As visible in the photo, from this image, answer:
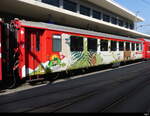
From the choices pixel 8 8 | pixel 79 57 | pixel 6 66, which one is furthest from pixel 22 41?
pixel 8 8

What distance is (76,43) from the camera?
11797 mm

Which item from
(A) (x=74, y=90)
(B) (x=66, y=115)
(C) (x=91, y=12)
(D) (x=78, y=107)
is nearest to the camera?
(B) (x=66, y=115)

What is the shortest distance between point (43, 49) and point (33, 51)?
1.97 feet

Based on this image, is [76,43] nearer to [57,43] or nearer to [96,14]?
[57,43]

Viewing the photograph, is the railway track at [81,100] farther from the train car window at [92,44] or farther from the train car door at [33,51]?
the train car window at [92,44]

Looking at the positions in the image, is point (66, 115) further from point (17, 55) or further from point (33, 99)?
point (17, 55)

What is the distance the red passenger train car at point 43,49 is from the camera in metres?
8.59

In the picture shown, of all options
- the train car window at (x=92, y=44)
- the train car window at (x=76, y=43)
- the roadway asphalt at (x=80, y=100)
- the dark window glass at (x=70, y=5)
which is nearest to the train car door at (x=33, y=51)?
the roadway asphalt at (x=80, y=100)

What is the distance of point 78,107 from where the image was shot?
5.73 metres

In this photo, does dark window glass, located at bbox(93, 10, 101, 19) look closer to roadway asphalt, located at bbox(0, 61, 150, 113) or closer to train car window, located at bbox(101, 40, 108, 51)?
train car window, located at bbox(101, 40, 108, 51)

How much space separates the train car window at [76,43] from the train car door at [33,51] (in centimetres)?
246

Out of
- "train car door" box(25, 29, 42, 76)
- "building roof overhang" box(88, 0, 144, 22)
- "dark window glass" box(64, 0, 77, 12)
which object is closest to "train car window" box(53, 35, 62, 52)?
"train car door" box(25, 29, 42, 76)

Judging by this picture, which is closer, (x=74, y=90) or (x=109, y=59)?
(x=74, y=90)

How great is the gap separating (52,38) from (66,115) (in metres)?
5.69
